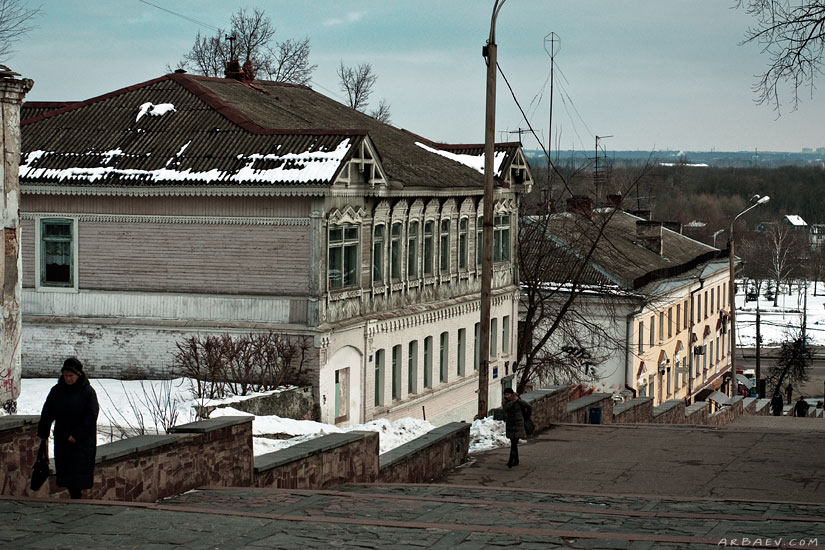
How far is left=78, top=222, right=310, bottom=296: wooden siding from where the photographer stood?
26688mm

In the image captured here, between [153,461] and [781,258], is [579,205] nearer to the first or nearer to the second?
[153,461]

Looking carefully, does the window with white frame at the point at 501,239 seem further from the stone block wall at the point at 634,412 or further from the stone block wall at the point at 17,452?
the stone block wall at the point at 17,452

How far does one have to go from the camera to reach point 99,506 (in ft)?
35.7

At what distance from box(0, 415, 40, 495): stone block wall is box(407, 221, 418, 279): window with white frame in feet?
67.3

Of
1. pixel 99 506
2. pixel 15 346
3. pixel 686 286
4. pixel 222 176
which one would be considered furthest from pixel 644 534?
pixel 686 286

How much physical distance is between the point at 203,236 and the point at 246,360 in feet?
10.7

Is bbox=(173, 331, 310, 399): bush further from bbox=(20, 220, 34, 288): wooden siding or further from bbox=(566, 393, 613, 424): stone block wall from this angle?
bbox=(566, 393, 613, 424): stone block wall

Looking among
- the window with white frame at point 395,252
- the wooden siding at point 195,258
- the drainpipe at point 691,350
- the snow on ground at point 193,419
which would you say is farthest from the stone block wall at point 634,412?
the drainpipe at point 691,350

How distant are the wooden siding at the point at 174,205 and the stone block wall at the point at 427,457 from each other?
8592 mm

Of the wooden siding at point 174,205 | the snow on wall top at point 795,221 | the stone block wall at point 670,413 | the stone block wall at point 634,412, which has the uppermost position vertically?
the wooden siding at point 174,205

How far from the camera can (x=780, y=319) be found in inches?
4237

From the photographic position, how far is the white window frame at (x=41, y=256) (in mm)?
27859

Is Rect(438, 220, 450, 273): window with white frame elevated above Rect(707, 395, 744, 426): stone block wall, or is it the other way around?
Rect(438, 220, 450, 273): window with white frame

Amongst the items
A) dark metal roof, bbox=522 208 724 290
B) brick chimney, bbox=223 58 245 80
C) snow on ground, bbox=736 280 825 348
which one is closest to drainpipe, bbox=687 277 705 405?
dark metal roof, bbox=522 208 724 290
